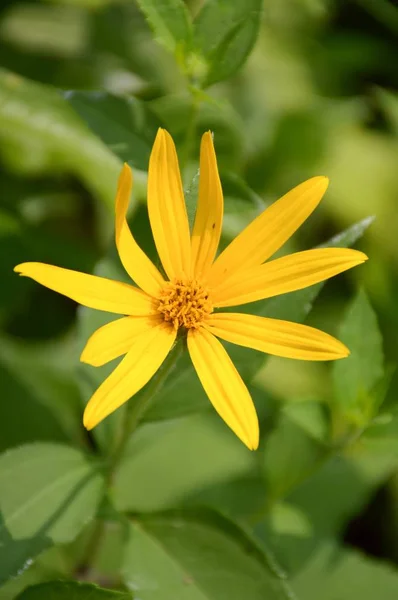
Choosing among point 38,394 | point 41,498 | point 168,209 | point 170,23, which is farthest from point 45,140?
point 41,498

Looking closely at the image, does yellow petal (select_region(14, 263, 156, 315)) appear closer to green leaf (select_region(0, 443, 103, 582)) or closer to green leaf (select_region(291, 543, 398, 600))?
green leaf (select_region(0, 443, 103, 582))

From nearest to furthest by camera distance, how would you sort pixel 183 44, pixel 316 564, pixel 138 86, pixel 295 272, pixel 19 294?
pixel 295 272
pixel 183 44
pixel 316 564
pixel 19 294
pixel 138 86

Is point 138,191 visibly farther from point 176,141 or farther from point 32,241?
point 32,241

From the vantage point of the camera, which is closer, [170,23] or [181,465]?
[170,23]

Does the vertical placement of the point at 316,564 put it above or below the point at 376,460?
below

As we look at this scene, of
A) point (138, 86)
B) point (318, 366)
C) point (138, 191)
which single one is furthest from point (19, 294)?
point (318, 366)

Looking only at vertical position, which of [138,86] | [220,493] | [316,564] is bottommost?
[316,564]

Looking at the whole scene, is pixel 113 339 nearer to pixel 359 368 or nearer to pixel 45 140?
pixel 359 368

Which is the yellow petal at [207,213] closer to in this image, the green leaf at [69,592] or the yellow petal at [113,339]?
the yellow petal at [113,339]
